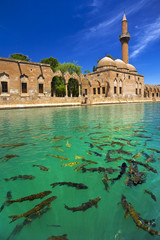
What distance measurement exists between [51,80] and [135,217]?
24.1 metres

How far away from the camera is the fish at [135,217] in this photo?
1.26m

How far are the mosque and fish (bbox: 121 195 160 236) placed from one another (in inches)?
723

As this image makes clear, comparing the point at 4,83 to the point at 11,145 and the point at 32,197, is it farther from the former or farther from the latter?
the point at 32,197

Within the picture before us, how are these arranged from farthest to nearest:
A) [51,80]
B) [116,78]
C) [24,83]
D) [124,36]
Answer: [124,36] → [116,78] → [51,80] → [24,83]

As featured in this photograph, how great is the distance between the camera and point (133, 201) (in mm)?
1622

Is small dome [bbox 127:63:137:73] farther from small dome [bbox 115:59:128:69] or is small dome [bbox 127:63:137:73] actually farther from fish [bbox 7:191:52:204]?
fish [bbox 7:191:52:204]

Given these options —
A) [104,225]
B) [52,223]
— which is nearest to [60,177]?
[52,223]

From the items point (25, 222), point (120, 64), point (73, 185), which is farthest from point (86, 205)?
point (120, 64)

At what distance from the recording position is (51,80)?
77.8ft

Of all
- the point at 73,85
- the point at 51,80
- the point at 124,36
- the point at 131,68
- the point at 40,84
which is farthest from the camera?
the point at 131,68

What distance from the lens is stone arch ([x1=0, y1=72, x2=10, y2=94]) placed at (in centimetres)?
1978

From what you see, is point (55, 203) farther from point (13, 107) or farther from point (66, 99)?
point (66, 99)

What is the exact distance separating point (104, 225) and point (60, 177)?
946 millimetres

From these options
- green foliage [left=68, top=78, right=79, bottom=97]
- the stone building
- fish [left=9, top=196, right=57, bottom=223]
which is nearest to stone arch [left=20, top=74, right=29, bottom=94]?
the stone building
